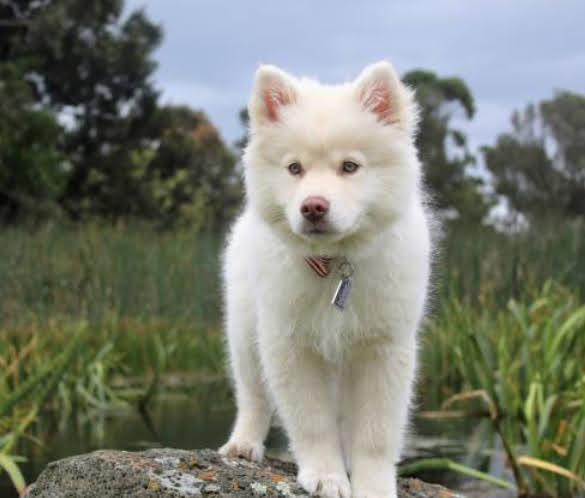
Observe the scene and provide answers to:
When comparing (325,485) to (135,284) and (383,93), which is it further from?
(135,284)

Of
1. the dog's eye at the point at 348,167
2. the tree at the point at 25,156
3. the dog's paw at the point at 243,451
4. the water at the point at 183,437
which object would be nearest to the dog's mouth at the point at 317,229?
the dog's eye at the point at 348,167

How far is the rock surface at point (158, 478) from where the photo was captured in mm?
3447

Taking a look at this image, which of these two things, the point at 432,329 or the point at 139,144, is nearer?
the point at 432,329

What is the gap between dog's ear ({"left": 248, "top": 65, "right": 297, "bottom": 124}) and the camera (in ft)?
11.5

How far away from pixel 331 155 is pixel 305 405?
103 cm

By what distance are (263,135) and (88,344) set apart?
6.13 metres

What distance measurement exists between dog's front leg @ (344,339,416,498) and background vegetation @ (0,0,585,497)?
41.0 inches

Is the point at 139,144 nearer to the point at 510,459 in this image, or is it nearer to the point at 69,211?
the point at 69,211

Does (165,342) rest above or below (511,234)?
below

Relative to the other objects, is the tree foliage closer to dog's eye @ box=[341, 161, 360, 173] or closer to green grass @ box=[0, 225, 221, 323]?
green grass @ box=[0, 225, 221, 323]

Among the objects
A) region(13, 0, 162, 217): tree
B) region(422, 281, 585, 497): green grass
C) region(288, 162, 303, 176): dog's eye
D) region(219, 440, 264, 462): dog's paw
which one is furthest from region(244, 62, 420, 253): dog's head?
region(13, 0, 162, 217): tree

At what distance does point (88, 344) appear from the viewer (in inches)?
359

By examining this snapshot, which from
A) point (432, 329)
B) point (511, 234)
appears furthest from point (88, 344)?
point (511, 234)

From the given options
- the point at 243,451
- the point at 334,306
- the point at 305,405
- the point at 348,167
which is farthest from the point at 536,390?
the point at 348,167
